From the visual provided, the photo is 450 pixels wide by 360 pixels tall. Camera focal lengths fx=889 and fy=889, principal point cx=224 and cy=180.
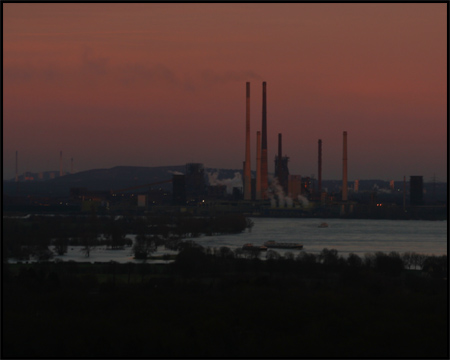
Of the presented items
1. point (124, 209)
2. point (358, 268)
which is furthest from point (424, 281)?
point (124, 209)

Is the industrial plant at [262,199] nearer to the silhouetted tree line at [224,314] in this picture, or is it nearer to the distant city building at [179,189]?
the distant city building at [179,189]

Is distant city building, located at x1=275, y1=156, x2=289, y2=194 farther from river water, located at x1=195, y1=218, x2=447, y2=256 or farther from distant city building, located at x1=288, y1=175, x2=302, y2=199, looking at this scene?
→ river water, located at x1=195, y1=218, x2=447, y2=256

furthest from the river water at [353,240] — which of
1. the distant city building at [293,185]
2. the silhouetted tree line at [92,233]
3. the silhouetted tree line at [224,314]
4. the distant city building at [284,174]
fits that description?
the distant city building at [284,174]

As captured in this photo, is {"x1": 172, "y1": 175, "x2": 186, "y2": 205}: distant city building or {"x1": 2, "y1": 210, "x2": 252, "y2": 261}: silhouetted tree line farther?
{"x1": 172, "y1": 175, "x2": 186, "y2": 205}: distant city building

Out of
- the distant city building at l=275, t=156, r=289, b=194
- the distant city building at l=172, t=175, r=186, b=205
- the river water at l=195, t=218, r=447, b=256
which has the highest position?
the distant city building at l=275, t=156, r=289, b=194

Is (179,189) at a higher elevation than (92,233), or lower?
higher

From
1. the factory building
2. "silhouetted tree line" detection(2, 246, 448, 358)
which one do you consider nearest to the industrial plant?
the factory building

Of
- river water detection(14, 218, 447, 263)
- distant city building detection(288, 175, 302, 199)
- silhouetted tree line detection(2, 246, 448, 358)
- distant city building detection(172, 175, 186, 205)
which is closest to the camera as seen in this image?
silhouetted tree line detection(2, 246, 448, 358)

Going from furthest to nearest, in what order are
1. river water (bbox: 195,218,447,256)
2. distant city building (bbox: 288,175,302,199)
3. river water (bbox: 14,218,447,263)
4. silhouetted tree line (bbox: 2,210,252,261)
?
distant city building (bbox: 288,175,302,199)
river water (bbox: 195,218,447,256)
river water (bbox: 14,218,447,263)
silhouetted tree line (bbox: 2,210,252,261)

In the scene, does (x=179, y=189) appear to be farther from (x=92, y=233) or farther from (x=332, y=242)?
(x=332, y=242)

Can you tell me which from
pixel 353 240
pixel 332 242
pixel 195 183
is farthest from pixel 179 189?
pixel 332 242

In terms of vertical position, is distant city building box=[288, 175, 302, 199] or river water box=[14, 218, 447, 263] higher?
distant city building box=[288, 175, 302, 199]
